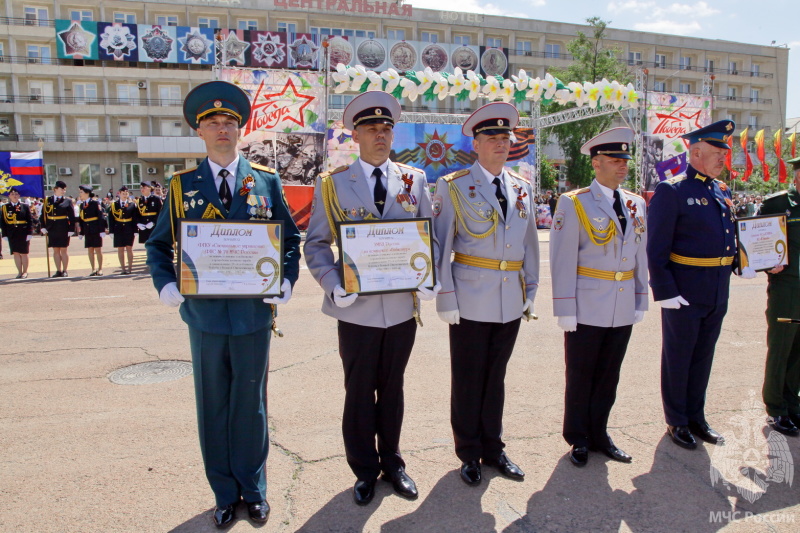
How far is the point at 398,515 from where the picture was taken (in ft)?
9.87

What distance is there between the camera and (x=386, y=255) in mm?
3008

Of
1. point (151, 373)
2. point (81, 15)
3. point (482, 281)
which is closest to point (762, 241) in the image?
point (482, 281)

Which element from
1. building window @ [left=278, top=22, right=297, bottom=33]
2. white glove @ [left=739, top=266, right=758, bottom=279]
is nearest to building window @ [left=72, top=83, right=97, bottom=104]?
building window @ [left=278, top=22, right=297, bottom=33]

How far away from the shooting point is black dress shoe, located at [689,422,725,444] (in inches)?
152

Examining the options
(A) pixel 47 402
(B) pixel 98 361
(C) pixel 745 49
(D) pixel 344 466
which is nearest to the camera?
(D) pixel 344 466

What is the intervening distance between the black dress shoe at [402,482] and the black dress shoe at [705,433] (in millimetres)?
2089

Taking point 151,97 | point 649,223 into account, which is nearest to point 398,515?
point 649,223

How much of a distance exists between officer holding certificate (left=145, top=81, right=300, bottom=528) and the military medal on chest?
0.71m

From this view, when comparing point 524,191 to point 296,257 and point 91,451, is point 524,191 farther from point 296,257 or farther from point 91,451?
point 91,451

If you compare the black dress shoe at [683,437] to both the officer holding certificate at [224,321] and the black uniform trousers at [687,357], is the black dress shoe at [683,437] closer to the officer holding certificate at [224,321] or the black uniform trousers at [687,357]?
the black uniform trousers at [687,357]

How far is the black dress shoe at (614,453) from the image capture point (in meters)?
3.60

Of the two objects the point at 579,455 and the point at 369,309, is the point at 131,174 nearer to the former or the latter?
the point at 369,309

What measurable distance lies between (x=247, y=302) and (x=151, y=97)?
1932 inches

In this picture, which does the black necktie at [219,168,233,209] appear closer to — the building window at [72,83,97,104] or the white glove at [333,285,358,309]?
the white glove at [333,285,358,309]
